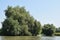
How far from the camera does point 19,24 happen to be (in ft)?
188

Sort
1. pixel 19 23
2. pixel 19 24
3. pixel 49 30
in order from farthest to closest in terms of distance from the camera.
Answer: pixel 49 30, pixel 19 23, pixel 19 24

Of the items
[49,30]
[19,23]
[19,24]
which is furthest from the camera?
[49,30]

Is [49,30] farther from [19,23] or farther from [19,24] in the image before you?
[19,24]

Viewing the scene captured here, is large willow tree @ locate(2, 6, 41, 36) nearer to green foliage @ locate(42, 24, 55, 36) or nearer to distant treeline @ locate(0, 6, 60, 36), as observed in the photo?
distant treeline @ locate(0, 6, 60, 36)

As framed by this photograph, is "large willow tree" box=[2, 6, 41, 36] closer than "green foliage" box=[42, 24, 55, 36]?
Yes

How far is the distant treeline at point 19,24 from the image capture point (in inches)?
2165

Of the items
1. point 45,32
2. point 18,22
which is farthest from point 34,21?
point 45,32

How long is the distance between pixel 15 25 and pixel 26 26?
325cm

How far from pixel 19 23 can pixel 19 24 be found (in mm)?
360

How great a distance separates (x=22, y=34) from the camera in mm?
57250

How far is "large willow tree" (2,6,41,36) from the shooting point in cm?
5500

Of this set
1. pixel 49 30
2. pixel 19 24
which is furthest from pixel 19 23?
pixel 49 30

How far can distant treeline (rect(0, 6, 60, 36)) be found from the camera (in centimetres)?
5500

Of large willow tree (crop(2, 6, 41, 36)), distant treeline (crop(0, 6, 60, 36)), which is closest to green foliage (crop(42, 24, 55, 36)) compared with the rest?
distant treeline (crop(0, 6, 60, 36))
